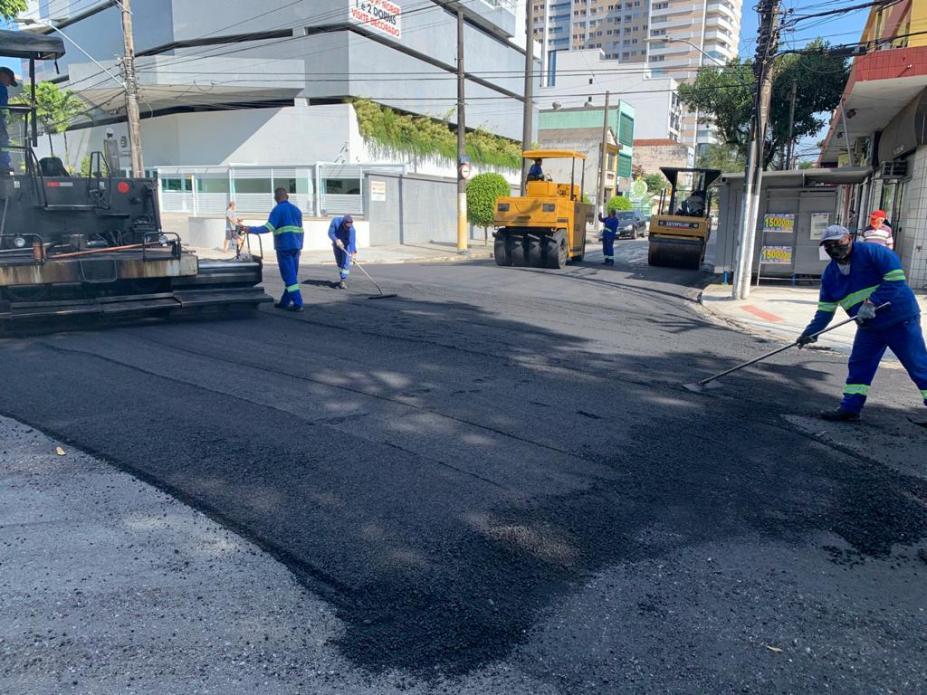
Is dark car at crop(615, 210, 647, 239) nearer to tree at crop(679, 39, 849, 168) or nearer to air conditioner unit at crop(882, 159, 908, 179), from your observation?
tree at crop(679, 39, 849, 168)

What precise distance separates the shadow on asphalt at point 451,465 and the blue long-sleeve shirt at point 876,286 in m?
1.09

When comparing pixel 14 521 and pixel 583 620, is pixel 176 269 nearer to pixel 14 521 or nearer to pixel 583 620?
pixel 14 521

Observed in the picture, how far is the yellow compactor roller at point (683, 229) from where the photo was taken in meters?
20.7

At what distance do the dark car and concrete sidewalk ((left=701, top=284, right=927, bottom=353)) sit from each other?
2344 cm

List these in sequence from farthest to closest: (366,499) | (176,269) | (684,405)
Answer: (176,269), (684,405), (366,499)

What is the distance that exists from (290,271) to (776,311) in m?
8.46

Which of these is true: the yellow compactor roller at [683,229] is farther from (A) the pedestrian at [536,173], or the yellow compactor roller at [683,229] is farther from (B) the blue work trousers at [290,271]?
(B) the blue work trousers at [290,271]

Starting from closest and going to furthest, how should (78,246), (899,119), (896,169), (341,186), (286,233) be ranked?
1. (78,246)
2. (286,233)
3. (896,169)
4. (899,119)
5. (341,186)

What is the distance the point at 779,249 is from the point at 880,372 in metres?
9.55

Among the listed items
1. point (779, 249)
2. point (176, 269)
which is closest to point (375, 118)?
point (779, 249)

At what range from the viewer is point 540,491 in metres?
4.62

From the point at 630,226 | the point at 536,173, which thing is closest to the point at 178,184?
the point at 536,173

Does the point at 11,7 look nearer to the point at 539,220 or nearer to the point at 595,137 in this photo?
the point at 539,220

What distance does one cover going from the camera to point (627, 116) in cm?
7106
